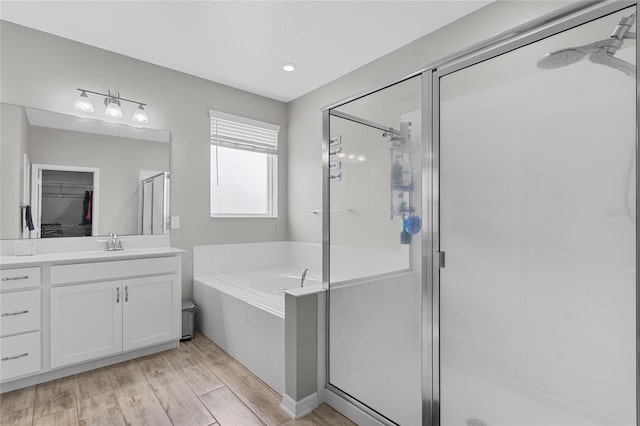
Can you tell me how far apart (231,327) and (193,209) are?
137 cm

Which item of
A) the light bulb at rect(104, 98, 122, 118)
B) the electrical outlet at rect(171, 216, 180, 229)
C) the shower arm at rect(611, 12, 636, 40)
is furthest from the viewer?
the electrical outlet at rect(171, 216, 180, 229)

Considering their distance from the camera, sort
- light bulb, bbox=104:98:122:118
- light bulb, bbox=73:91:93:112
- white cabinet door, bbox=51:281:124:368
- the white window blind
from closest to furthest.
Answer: white cabinet door, bbox=51:281:124:368 < light bulb, bbox=73:91:93:112 < light bulb, bbox=104:98:122:118 < the white window blind

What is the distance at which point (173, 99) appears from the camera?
3.26m

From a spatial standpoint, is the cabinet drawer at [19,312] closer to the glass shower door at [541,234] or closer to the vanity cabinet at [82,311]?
the vanity cabinet at [82,311]

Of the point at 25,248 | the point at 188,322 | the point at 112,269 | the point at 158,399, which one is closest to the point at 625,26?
the point at 158,399

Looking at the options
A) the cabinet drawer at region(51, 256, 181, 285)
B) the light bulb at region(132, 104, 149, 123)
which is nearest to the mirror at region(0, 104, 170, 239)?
the light bulb at region(132, 104, 149, 123)

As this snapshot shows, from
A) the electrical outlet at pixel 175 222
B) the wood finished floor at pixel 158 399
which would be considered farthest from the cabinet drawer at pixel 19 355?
the electrical outlet at pixel 175 222

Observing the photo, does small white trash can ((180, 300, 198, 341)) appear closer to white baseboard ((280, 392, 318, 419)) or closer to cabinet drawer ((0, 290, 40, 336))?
cabinet drawer ((0, 290, 40, 336))

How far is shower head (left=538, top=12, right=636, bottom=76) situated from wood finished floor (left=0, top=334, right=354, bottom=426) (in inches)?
74.6

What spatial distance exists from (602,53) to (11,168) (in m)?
3.49

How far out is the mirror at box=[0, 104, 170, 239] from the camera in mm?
2473

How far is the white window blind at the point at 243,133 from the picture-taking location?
3576 millimetres

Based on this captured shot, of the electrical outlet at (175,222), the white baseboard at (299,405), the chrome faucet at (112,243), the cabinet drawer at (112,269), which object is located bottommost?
the white baseboard at (299,405)

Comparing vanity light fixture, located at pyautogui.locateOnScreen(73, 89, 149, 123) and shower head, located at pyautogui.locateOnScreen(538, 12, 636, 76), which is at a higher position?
vanity light fixture, located at pyautogui.locateOnScreen(73, 89, 149, 123)
